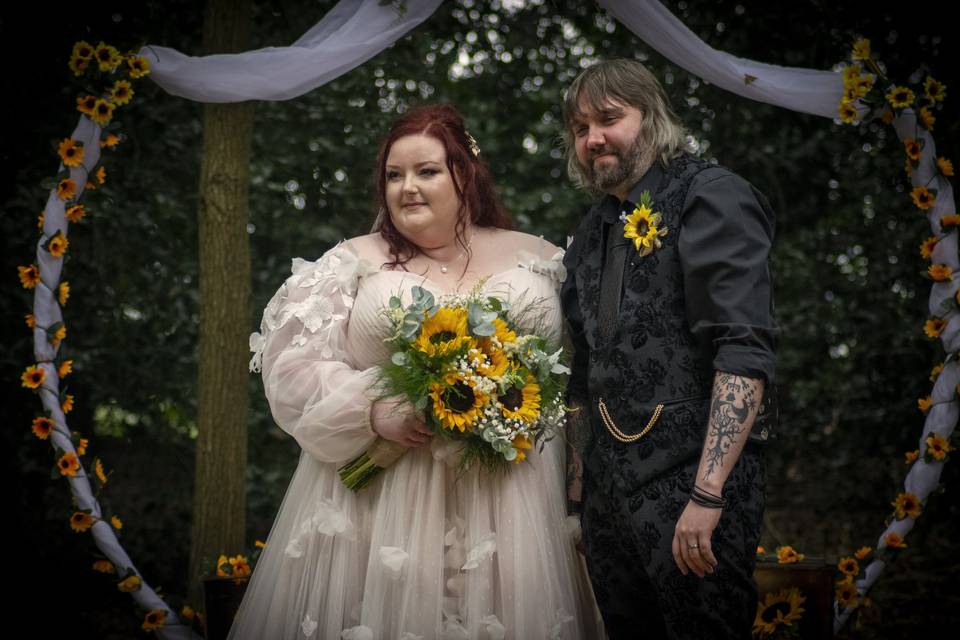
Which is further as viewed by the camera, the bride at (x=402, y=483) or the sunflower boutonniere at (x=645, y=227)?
the bride at (x=402, y=483)

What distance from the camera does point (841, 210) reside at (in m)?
5.02

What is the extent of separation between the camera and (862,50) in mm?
3396

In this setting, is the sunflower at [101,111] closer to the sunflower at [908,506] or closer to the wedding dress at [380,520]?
the wedding dress at [380,520]

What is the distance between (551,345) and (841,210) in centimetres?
289

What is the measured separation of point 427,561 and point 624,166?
4.41ft

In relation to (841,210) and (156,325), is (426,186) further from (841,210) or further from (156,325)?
(841,210)

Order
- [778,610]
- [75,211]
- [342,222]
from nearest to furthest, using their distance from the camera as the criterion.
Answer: [778,610], [75,211], [342,222]

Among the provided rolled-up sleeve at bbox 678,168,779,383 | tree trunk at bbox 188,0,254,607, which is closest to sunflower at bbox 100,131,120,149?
tree trunk at bbox 188,0,254,607

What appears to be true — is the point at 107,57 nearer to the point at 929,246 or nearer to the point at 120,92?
the point at 120,92

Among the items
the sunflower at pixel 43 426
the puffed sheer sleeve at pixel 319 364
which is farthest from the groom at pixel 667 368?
the sunflower at pixel 43 426

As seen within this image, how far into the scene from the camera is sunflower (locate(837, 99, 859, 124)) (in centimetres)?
342

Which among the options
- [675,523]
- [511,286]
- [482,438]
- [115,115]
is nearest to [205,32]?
[115,115]

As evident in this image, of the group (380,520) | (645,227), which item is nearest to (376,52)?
(645,227)

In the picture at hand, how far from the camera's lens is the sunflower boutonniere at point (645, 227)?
2527 millimetres
